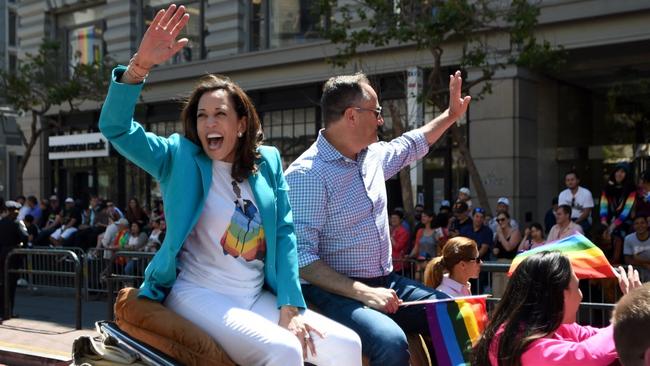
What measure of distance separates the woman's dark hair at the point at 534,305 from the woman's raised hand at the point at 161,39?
1.64 metres

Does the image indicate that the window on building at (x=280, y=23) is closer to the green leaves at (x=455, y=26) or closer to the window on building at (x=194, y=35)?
the window on building at (x=194, y=35)

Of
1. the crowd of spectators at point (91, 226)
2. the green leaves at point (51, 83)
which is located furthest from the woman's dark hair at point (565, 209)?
the green leaves at point (51, 83)

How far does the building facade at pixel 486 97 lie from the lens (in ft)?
51.4

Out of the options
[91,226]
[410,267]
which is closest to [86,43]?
[91,226]

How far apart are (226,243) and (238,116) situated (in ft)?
1.79

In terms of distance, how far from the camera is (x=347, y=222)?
138 inches

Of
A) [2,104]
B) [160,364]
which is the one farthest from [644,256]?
[2,104]

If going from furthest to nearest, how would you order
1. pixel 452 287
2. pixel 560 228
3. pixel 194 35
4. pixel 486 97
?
pixel 194 35 < pixel 486 97 < pixel 560 228 < pixel 452 287

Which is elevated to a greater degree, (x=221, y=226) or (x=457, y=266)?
(x=221, y=226)

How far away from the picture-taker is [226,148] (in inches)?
125

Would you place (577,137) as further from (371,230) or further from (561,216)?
(371,230)

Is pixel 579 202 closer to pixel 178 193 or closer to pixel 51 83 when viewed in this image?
pixel 178 193

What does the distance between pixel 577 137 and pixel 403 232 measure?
751 centimetres

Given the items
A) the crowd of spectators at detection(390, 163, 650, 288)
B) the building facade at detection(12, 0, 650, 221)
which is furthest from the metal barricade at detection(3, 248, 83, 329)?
the building facade at detection(12, 0, 650, 221)
